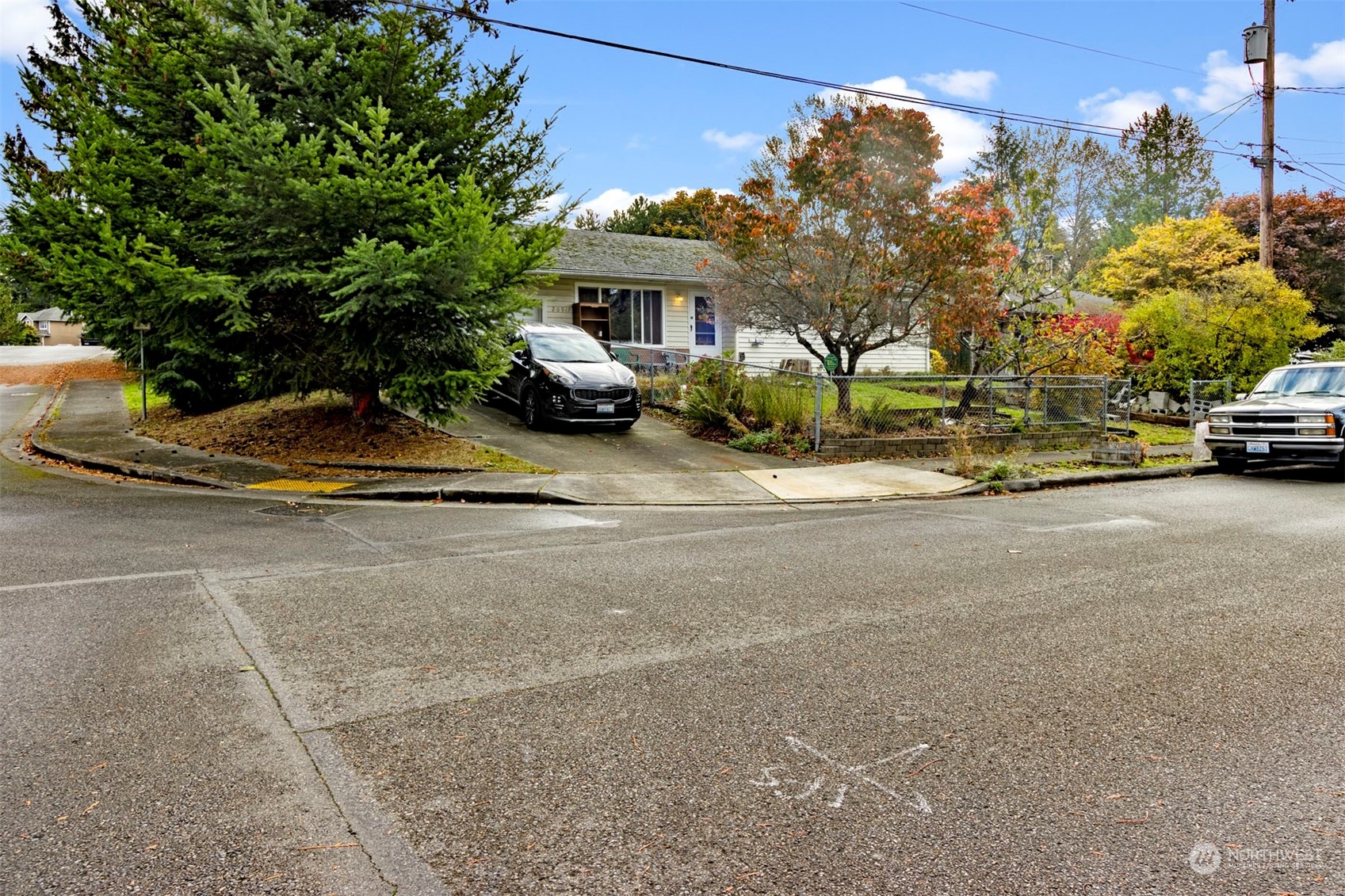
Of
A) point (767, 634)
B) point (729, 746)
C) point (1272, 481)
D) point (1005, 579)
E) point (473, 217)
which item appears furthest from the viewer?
point (1272, 481)

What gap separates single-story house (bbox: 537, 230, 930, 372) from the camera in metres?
25.0

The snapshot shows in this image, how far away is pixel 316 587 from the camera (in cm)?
621

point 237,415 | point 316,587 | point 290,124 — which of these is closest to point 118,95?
point 290,124

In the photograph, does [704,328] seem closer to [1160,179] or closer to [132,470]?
[132,470]

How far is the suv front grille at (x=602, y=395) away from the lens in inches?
603

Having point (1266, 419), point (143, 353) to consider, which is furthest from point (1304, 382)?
point (143, 353)

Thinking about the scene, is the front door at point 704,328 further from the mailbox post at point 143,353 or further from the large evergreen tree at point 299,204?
the mailbox post at point 143,353

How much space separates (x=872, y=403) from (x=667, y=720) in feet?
40.7

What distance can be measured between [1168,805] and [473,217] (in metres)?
9.48

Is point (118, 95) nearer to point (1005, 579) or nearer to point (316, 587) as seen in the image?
point (316, 587)

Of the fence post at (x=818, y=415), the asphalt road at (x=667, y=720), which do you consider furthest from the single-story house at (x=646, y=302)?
the asphalt road at (x=667, y=720)

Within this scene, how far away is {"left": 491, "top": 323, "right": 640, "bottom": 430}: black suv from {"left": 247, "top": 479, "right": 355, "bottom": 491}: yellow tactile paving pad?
16.0 feet

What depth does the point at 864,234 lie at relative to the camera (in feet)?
49.4

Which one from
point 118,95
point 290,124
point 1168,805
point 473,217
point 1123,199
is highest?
point 1123,199
